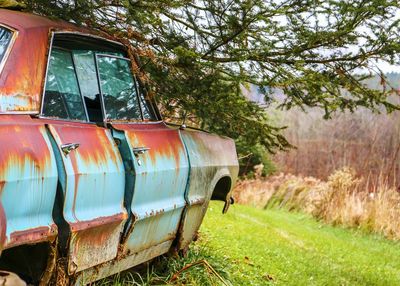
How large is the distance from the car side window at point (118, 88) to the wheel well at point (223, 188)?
1567 millimetres

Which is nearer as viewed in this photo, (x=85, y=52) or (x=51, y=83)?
(x=51, y=83)

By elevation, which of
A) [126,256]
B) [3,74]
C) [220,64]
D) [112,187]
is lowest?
[126,256]

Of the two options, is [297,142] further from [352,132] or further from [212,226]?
[212,226]

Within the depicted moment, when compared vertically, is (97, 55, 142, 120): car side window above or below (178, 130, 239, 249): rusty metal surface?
above

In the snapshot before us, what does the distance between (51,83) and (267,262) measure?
485cm

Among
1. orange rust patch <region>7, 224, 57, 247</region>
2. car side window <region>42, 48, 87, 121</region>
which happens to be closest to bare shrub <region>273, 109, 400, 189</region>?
car side window <region>42, 48, 87, 121</region>

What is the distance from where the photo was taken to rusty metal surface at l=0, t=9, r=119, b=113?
3557mm

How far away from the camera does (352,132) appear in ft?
117

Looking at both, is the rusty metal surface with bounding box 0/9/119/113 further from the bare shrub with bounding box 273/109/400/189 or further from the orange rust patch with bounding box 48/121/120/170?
the bare shrub with bounding box 273/109/400/189

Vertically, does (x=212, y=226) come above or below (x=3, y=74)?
below

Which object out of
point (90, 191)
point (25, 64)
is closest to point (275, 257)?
point (90, 191)

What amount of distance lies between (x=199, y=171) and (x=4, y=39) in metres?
2.14

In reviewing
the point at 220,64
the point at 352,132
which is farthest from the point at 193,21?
the point at 352,132

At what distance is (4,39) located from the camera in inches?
148
